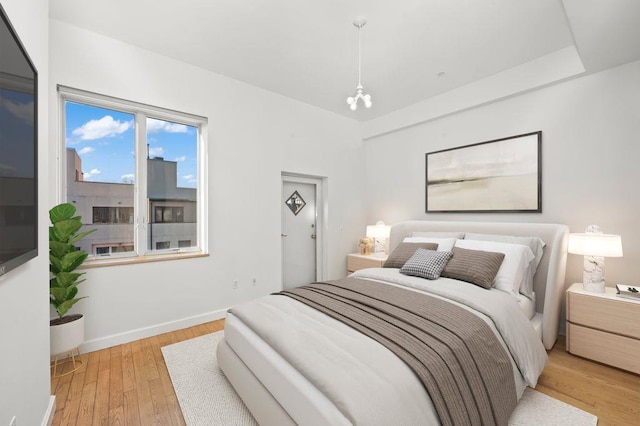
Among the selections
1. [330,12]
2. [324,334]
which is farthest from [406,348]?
[330,12]

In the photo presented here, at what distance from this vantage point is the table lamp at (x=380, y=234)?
4332mm

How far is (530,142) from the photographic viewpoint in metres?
3.10

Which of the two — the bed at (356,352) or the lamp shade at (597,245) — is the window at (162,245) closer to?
the bed at (356,352)

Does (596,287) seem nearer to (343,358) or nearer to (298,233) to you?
(343,358)

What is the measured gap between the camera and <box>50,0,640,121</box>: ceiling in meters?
2.21

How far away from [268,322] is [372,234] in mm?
2846

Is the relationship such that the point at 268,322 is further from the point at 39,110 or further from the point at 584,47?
the point at 584,47

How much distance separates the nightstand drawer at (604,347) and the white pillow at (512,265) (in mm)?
592

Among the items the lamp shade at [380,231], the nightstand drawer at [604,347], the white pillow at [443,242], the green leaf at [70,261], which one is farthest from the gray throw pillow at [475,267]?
the green leaf at [70,261]

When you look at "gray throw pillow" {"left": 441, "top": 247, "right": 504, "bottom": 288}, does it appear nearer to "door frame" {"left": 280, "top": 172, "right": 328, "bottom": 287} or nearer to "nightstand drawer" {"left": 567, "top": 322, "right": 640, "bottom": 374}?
"nightstand drawer" {"left": 567, "top": 322, "right": 640, "bottom": 374}

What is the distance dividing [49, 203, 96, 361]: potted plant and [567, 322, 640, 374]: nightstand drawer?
4.25 m

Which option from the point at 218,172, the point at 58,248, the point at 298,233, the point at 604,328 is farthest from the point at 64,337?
the point at 604,328

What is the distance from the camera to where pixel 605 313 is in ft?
7.48

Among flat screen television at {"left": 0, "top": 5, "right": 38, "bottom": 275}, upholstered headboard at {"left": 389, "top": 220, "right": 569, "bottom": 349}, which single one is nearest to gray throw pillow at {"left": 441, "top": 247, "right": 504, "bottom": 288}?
upholstered headboard at {"left": 389, "top": 220, "right": 569, "bottom": 349}
